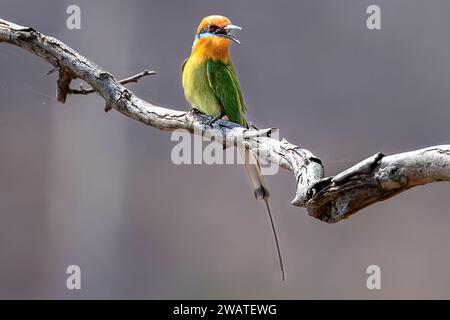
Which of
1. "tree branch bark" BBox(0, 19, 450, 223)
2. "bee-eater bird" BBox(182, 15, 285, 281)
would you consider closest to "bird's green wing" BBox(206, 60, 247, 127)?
"bee-eater bird" BBox(182, 15, 285, 281)

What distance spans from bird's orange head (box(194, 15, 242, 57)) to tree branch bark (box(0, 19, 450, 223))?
262mm

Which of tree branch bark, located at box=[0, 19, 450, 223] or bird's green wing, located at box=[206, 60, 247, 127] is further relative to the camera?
bird's green wing, located at box=[206, 60, 247, 127]

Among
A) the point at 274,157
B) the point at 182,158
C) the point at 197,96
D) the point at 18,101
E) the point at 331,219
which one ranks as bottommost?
the point at 331,219

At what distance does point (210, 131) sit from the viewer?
1.70 meters

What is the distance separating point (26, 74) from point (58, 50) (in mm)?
1043

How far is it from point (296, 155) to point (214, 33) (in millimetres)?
753

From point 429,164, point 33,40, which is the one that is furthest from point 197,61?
point 429,164

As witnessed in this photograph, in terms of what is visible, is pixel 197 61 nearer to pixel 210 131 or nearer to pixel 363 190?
pixel 210 131

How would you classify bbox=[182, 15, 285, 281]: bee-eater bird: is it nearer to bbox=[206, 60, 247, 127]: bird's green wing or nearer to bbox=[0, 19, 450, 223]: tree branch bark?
bbox=[206, 60, 247, 127]: bird's green wing

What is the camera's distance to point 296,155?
1.32 m

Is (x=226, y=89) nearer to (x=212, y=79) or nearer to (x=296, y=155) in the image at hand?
(x=212, y=79)

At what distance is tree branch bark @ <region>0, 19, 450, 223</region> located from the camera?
106cm

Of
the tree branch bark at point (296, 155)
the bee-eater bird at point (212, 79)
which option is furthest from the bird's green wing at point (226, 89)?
the tree branch bark at point (296, 155)

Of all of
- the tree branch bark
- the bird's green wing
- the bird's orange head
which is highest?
the bird's orange head
